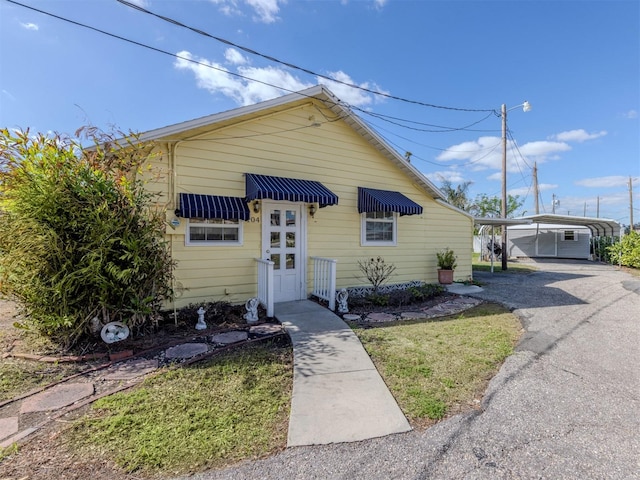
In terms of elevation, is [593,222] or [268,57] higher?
[268,57]

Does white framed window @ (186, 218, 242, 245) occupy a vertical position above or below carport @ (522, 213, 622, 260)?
below

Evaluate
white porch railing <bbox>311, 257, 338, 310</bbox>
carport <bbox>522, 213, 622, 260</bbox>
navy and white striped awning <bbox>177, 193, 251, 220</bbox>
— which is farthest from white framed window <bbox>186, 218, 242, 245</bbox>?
carport <bbox>522, 213, 622, 260</bbox>

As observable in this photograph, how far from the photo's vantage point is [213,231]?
6.62 metres

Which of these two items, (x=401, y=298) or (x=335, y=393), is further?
(x=401, y=298)

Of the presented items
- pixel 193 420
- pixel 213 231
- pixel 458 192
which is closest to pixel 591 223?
pixel 458 192

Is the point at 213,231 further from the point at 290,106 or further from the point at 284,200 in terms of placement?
the point at 290,106

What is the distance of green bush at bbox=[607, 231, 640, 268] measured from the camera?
15.8 m

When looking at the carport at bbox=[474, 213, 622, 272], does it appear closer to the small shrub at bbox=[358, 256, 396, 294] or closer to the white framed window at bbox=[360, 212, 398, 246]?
the white framed window at bbox=[360, 212, 398, 246]

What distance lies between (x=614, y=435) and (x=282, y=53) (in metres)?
8.08

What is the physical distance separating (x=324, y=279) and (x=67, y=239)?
4.78m

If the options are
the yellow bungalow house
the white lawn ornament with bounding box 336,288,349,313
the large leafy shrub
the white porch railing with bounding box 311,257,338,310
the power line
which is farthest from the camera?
the white porch railing with bounding box 311,257,338,310

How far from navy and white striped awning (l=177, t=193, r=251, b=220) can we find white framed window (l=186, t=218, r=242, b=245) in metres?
0.39

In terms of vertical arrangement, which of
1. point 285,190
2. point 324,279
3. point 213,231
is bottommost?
point 324,279

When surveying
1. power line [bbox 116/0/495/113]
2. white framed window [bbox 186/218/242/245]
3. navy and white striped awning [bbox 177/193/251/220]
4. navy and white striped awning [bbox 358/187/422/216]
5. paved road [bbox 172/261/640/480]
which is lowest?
paved road [bbox 172/261/640/480]
